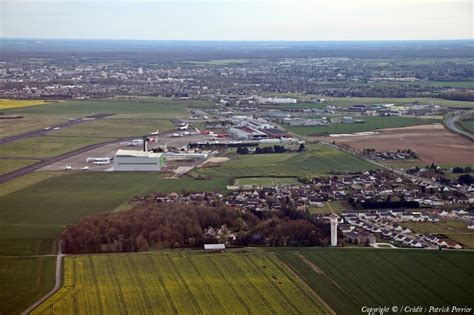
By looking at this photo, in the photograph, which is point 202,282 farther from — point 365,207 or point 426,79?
point 426,79

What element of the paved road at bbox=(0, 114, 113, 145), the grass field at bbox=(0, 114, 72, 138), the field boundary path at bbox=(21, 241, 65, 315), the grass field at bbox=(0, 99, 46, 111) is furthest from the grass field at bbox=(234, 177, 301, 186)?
the grass field at bbox=(0, 99, 46, 111)

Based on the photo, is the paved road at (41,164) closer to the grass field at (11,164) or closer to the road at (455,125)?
the grass field at (11,164)

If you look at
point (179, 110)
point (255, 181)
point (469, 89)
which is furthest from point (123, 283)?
point (469, 89)

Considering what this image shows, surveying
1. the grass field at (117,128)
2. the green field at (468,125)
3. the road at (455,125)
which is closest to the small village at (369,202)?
the road at (455,125)

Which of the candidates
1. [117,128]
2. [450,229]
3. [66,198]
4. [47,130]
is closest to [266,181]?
[66,198]

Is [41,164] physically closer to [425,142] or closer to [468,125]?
[425,142]

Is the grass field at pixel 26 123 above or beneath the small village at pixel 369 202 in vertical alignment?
above

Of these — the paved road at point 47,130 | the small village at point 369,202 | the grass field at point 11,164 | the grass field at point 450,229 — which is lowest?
the grass field at point 450,229
